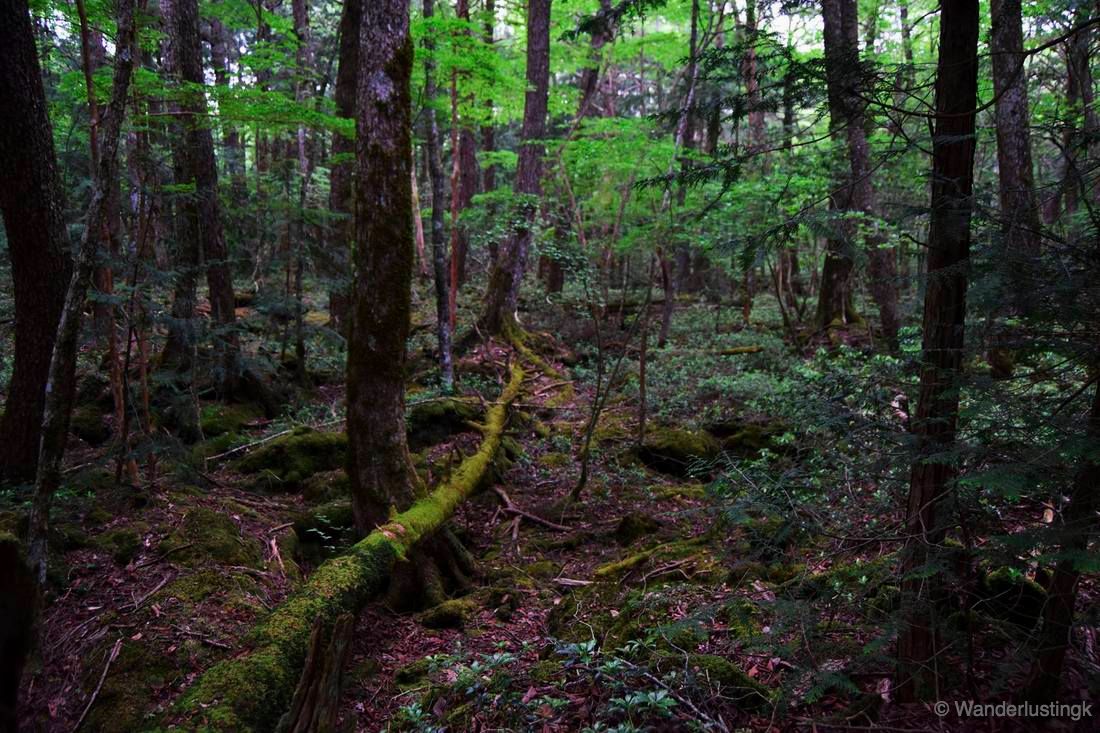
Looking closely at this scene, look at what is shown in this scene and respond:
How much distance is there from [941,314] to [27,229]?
25.4 feet

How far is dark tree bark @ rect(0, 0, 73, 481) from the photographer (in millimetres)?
5598

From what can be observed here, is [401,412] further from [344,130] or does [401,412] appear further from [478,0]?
[478,0]

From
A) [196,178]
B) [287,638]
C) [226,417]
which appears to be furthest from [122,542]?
[196,178]

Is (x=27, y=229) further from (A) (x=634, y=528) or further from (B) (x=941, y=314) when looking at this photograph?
(B) (x=941, y=314)

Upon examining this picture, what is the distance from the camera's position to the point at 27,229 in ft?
19.2

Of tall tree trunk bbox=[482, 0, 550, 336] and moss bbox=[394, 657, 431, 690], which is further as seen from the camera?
tall tree trunk bbox=[482, 0, 550, 336]

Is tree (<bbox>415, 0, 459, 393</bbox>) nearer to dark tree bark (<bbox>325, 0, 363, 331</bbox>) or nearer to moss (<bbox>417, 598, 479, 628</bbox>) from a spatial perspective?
dark tree bark (<bbox>325, 0, 363, 331</bbox>)

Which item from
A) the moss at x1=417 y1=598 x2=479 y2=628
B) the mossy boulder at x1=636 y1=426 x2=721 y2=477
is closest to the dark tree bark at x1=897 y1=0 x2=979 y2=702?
the moss at x1=417 y1=598 x2=479 y2=628

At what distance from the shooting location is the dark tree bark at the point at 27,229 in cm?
560

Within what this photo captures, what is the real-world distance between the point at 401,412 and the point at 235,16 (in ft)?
42.2

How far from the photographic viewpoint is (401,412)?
6.18 meters

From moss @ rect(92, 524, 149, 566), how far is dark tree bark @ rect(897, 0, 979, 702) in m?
5.90

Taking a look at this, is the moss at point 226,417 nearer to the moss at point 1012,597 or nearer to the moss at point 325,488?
the moss at point 325,488

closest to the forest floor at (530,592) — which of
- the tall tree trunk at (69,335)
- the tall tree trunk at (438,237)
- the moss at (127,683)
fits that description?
the moss at (127,683)
